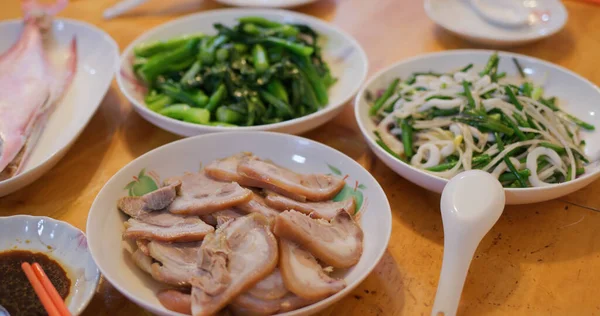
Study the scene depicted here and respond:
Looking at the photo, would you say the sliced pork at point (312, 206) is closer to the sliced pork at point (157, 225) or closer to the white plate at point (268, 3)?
the sliced pork at point (157, 225)

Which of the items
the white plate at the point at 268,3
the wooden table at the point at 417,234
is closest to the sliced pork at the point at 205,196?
the wooden table at the point at 417,234

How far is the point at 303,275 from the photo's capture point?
126 centimetres

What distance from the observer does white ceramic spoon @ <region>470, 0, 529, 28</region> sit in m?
2.86

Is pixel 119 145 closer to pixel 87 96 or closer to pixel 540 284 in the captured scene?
pixel 87 96

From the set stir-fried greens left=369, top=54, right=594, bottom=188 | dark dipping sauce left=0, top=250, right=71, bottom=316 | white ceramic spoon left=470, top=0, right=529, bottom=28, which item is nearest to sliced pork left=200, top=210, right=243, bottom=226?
dark dipping sauce left=0, top=250, right=71, bottom=316

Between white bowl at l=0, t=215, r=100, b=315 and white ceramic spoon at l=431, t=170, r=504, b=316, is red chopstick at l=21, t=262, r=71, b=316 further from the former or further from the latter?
white ceramic spoon at l=431, t=170, r=504, b=316

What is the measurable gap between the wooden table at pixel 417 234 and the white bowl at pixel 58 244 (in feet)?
0.33

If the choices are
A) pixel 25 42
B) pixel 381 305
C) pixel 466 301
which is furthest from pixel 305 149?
pixel 25 42

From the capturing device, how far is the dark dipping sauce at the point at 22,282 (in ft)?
4.24

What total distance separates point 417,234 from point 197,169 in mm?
795

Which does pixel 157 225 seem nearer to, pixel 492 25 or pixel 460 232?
pixel 460 232

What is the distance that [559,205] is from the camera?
5.93 feet

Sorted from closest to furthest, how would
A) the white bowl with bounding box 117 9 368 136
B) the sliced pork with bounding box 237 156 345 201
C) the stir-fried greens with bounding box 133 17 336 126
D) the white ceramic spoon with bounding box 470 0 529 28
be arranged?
the sliced pork with bounding box 237 156 345 201
the white bowl with bounding box 117 9 368 136
the stir-fried greens with bounding box 133 17 336 126
the white ceramic spoon with bounding box 470 0 529 28

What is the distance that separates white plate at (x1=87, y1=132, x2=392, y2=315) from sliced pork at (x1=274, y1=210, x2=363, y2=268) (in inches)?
1.6
